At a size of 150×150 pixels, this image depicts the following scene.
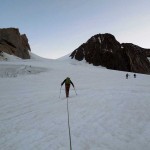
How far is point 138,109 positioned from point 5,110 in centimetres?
787

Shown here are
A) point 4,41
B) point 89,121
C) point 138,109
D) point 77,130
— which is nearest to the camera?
point 77,130

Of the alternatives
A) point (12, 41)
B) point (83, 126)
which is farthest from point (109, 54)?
point (83, 126)

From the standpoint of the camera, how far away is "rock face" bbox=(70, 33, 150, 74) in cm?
9081

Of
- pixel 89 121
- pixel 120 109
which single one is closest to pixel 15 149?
pixel 89 121

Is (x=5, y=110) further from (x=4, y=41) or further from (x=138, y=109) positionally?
(x=4, y=41)

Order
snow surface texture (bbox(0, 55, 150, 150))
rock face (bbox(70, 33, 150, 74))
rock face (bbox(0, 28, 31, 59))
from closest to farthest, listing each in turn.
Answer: snow surface texture (bbox(0, 55, 150, 150)) → rock face (bbox(0, 28, 31, 59)) → rock face (bbox(70, 33, 150, 74))

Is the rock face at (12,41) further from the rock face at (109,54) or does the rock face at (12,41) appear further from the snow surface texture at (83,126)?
the snow surface texture at (83,126)

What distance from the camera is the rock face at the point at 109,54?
298 feet

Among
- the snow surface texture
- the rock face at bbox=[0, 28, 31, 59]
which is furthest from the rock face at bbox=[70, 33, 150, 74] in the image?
the snow surface texture

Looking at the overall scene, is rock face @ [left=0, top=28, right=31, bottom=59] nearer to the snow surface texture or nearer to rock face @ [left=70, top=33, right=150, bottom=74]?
rock face @ [left=70, top=33, right=150, bottom=74]

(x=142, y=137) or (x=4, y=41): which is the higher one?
(x=4, y=41)

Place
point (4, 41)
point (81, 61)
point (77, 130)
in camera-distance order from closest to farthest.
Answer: point (77, 130)
point (4, 41)
point (81, 61)

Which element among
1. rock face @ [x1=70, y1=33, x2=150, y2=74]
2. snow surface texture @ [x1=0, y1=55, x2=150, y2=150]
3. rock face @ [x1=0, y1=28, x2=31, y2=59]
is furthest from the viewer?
rock face @ [x1=70, y1=33, x2=150, y2=74]

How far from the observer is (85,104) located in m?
12.1
